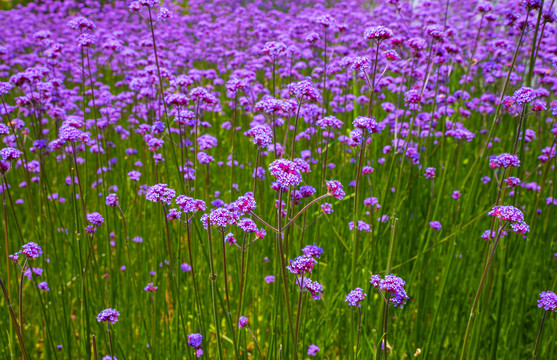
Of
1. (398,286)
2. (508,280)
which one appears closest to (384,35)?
(398,286)

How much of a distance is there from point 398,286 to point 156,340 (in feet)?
5.81

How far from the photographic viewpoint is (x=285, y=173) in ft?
5.35

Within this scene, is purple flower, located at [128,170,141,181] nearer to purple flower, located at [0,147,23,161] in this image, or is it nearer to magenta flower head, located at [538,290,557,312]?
purple flower, located at [0,147,23,161]

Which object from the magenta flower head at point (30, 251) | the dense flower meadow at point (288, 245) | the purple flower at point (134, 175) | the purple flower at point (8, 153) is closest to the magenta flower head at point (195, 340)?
the dense flower meadow at point (288, 245)

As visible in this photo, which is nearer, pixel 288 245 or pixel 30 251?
pixel 30 251

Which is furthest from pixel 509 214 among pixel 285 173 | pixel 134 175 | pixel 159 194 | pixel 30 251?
pixel 134 175

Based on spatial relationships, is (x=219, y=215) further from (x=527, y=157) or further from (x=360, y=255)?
(x=527, y=157)

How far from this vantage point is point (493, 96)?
17.6ft

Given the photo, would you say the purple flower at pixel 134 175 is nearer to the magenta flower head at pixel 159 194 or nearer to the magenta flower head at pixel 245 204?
the magenta flower head at pixel 159 194

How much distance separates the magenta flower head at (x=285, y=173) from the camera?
5.20 ft

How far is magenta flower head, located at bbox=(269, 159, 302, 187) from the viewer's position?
158 centimetres

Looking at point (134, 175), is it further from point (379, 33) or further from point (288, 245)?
point (379, 33)

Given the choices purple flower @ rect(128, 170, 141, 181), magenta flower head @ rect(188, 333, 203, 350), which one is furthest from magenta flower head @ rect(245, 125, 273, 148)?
purple flower @ rect(128, 170, 141, 181)

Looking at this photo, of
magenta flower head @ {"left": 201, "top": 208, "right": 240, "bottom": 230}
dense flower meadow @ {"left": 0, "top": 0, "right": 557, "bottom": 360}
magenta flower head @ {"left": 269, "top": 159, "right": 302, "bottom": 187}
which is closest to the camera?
magenta flower head @ {"left": 269, "top": 159, "right": 302, "bottom": 187}
